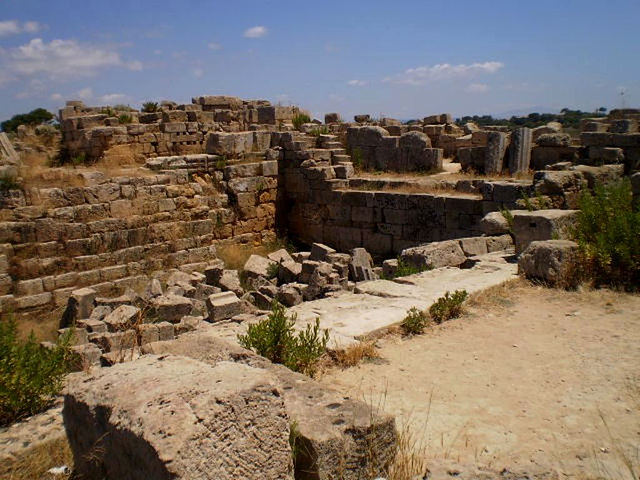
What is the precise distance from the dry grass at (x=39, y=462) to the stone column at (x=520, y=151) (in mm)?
11318

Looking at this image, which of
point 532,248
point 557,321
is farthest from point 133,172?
point 557,321

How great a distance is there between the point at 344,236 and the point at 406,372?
29.0 ft

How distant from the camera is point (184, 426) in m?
2.56

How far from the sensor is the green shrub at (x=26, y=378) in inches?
164

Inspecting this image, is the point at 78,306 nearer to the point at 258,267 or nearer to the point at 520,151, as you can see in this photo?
the point at 258,267

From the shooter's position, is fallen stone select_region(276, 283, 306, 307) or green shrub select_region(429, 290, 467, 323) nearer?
green shrub select_region(429, 290, 467, 323)

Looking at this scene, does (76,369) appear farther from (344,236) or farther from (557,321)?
(344,236)

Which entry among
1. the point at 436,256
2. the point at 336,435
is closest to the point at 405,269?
the point at 436,256

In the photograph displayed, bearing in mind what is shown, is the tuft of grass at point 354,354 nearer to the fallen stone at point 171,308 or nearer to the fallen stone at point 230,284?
the fallen stone at point 171,308

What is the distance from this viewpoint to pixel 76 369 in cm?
605

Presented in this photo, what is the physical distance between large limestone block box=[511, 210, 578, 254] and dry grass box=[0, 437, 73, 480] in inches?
252

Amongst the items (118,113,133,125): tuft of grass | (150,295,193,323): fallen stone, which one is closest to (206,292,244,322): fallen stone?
(150,295,193,323): fallen stone

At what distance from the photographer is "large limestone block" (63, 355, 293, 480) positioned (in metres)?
2.51

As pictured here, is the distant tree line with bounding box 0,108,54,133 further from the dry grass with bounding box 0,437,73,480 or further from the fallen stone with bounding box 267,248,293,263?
the dry grass with bounding box 0,437,73,480
